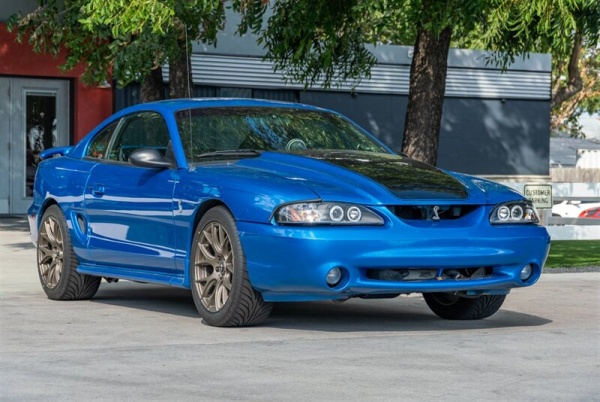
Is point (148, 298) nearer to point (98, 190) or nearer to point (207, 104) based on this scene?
point (98, 190)

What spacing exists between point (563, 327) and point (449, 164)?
2572 cm

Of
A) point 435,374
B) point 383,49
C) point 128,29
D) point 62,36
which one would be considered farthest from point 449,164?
point 435,374

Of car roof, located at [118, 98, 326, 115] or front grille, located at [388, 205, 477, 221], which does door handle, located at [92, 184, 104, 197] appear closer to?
car roof, located at [118, 98, 326, 115]

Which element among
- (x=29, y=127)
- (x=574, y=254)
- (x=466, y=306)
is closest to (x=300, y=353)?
(x=466, y=306)

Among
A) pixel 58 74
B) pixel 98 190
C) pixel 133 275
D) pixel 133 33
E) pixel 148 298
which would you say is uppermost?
pixel 133 33

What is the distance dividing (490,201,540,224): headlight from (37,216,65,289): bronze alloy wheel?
11.6 feet

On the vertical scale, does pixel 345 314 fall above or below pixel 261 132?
below

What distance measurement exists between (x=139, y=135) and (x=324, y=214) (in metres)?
2.52

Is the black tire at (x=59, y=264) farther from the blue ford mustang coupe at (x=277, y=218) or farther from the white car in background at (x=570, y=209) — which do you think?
the white car in background at (x=570, y=209)

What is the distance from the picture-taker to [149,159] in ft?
30.6

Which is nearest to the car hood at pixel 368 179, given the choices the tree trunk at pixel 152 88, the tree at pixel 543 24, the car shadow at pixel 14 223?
the tree at pixel 543 24

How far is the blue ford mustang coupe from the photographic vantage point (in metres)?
8.29

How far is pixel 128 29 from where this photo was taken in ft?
49.9

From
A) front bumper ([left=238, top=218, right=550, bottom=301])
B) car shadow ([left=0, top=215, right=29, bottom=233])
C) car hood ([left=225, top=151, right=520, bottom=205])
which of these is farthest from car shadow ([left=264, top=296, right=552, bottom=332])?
car shadow ([left=0, top=215, right=29, bottom=233])
